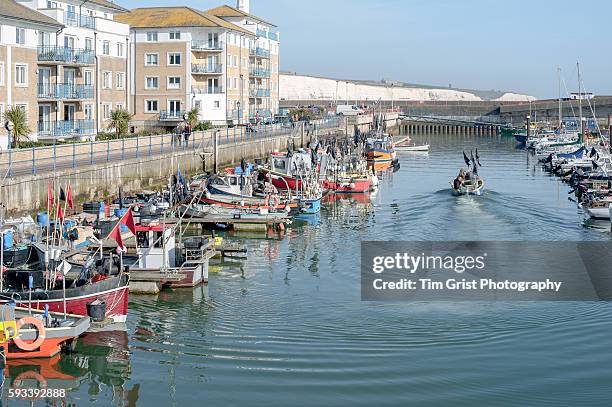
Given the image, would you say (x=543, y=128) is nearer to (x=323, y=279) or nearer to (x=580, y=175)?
(x=580, y=175)

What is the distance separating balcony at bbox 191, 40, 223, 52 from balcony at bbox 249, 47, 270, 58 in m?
11.4

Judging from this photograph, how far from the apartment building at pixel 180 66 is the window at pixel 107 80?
11.3 meters

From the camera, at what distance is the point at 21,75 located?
56.1 m

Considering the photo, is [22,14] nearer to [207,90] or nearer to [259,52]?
[207,90]

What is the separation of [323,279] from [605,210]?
20791 mm

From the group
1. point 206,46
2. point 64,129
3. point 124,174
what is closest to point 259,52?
point 206,46

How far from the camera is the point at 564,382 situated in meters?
23.5

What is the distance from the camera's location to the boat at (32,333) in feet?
78.0

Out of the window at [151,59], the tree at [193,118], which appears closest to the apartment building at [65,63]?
the tree at [193,118]

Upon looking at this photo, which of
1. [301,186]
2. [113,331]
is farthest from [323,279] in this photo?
[301,186]

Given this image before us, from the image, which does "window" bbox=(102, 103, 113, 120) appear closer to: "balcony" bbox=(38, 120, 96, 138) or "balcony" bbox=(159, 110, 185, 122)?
"balcony" bbox=(38, 120, 96, 138)

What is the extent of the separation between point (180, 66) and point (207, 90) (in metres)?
3.32

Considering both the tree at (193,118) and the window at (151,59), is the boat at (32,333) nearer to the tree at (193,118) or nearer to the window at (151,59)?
the tree at (193,118)

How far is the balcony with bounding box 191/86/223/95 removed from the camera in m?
84.4
